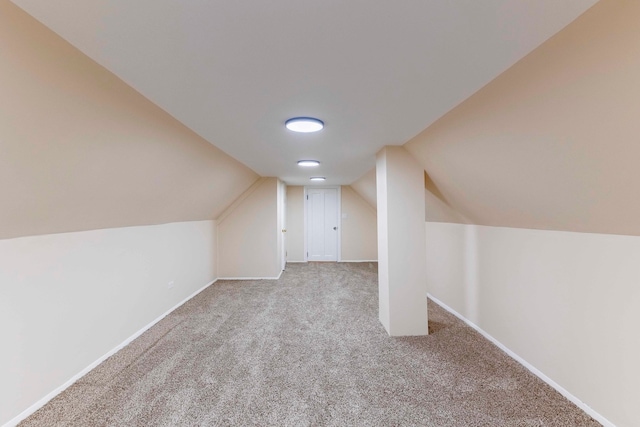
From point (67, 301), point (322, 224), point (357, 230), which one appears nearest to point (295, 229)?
point (322, 224)

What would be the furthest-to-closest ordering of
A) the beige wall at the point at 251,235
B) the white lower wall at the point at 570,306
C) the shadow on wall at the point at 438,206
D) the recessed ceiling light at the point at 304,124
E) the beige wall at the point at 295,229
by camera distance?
the beige wall at the point at 295,229 → the beige wall at the point at 251,235 → the shadow on wall at the point at 438,206 → the recessed ceiling light at the point at 304,124 → the white lower wall at the point at 570,306

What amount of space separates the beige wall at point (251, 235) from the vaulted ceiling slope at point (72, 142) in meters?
2.31

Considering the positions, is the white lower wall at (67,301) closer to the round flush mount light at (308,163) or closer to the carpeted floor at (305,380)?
the carpeted floor at (305,380)

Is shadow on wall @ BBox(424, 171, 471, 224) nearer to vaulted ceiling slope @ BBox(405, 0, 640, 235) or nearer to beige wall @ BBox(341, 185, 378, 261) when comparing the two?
vaulted ceiling slope @ BBox(405, 0, 640, 235)

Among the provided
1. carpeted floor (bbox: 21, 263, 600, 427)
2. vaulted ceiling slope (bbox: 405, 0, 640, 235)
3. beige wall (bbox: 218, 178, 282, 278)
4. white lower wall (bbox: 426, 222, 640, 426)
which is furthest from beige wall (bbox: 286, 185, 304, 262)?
vaulted ceiling slope (bbox: 405, 0, 640, 235)

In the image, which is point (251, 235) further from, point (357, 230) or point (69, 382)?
point (69, 382)

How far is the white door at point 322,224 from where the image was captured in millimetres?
6820

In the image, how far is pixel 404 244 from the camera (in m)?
2.82

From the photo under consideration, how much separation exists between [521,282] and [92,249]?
12.2 ft

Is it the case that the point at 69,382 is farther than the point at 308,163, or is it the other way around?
the point at 308,163

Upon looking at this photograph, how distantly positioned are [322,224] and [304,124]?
4.85 metres

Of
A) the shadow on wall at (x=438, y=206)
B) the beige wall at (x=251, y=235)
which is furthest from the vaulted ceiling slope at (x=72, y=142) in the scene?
the shadow on wall at (x=438, y=206)

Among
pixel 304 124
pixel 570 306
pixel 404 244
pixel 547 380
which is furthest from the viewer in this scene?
pixel 404 244

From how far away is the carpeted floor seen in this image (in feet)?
5.49
